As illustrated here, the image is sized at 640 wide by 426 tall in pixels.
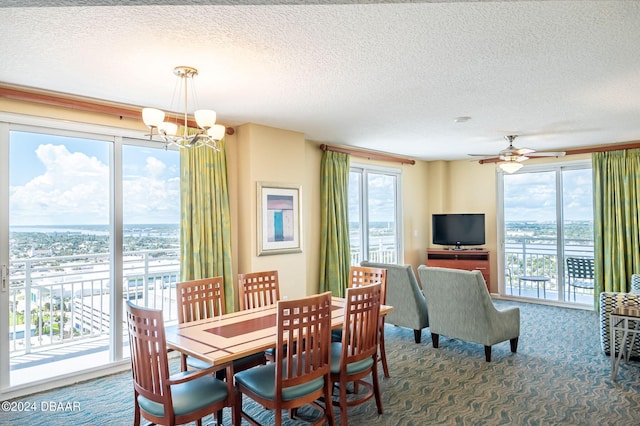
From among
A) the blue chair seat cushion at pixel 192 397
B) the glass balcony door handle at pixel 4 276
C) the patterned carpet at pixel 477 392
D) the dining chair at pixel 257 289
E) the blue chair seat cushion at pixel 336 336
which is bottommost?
the patterned carpet at pixel 477 392

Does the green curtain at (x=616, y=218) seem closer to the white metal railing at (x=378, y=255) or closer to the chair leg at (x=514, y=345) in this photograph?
the chair leg at (x=514, y=345)

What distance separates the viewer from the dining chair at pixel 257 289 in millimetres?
3568

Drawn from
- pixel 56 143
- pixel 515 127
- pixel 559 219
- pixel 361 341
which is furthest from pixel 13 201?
pixel 559 219

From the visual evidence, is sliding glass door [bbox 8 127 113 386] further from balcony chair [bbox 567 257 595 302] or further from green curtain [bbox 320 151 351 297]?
balcony chair [bbox 567 257 595 302]

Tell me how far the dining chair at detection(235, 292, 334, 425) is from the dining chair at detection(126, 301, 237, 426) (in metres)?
0.22

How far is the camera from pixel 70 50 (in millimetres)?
2553

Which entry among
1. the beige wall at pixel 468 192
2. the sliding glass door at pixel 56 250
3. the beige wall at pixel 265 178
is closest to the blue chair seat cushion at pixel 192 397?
the sliding glass door at pixel 56 250

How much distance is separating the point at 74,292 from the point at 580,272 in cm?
720

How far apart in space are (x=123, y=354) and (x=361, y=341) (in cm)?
265

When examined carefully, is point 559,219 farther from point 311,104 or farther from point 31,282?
point 31,282

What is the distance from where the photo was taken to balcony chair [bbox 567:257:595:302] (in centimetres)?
632

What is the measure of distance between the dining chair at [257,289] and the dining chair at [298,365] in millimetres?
982

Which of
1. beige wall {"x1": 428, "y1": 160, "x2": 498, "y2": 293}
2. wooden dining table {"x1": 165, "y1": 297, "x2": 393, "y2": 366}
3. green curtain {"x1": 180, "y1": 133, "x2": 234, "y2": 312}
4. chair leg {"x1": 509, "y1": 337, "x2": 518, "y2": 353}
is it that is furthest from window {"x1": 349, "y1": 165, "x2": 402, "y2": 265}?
wooden dining table {"x1": 165, "y1": 297, "x2": 393, "y2": 366}

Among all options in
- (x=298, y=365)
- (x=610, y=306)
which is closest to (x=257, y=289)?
(x=298, y=365)
